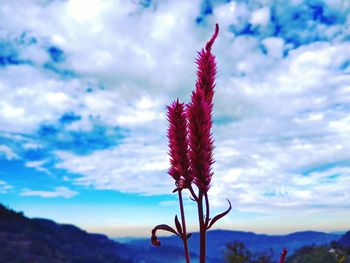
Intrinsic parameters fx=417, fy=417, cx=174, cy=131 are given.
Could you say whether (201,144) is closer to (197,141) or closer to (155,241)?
(197,141)

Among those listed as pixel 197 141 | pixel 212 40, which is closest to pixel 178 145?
pixel 197 141

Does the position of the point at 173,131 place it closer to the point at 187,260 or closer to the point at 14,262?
the point at 187,260

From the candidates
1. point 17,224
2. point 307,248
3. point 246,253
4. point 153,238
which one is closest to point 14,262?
point 17,224

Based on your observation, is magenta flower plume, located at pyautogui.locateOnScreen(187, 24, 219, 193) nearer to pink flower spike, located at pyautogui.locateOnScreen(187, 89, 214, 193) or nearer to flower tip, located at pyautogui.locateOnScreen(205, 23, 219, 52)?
pink flower spike, located at pyautogui.locateOnScreen(187, 89, 214, 193)

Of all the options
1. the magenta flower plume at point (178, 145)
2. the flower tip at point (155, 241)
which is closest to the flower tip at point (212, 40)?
the magenta flower plume at point (178, 145)

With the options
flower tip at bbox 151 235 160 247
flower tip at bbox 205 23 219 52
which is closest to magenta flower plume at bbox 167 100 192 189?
flower tip at bbox 205 23 219 52

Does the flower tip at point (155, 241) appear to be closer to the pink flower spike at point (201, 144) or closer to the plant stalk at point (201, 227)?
the plant stalk at point (201, 227)
